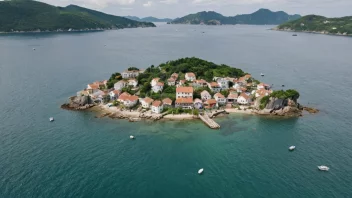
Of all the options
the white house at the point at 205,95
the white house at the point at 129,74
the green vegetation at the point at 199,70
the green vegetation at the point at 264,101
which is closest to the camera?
the green vegetation at the point at 264,101

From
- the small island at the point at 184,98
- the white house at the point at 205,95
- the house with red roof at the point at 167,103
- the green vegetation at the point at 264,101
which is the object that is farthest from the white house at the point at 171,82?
the green vegetation at the point at 264,101

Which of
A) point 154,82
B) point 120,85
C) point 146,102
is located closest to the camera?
point 146,102

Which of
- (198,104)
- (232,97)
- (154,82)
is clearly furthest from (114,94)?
(232,97)

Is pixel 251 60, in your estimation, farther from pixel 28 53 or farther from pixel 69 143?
pixel 28 53

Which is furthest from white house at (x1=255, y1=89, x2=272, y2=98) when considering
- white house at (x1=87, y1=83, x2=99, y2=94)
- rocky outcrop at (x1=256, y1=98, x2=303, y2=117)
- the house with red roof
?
white house at (x1=87, y1=83, x2=99, y2=94)

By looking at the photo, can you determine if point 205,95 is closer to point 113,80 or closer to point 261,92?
point 261,92

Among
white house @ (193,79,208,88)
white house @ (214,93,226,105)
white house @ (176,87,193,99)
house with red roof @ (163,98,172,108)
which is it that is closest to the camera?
house with red roof @ (163,98,172,108)

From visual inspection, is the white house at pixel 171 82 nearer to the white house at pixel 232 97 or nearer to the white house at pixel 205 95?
the white house at pixel 205 95

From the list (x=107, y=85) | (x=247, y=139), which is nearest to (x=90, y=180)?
(x=247, y=139)

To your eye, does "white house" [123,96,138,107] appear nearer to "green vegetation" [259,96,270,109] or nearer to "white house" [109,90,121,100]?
"white house" [109,90,121,100]
